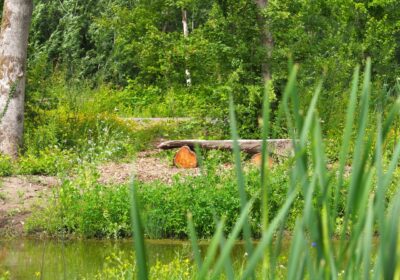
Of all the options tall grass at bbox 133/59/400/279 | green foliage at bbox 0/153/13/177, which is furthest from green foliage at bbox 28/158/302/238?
tall grass at bbox 133/59/400/279

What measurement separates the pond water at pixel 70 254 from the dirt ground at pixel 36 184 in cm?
64

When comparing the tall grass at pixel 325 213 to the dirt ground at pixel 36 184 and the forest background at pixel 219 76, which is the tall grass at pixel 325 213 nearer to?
the dirt ground at pixel 36 184

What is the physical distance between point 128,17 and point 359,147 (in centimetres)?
1895

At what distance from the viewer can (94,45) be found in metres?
33.2

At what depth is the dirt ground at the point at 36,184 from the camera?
1023 centimetres

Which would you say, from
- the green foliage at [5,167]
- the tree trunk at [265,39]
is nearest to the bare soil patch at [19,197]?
the green foliage at [5,167]

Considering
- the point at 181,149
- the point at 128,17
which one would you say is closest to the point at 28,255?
the point at 181,149

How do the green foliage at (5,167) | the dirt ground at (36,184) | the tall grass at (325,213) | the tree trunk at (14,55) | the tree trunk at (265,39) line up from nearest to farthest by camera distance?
the tall grass at (325,213) < the dirt ground at (36,184) < the green foliage at (5,167) < the tree trunk at (14,55) < the tree trunk at (265,39)

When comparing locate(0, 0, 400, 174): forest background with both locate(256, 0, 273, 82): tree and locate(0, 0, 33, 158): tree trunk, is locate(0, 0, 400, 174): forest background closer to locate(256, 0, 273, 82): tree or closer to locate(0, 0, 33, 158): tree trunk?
locate(256, 0, 273, 82): tree

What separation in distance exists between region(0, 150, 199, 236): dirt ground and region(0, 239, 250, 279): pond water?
2.09 ft

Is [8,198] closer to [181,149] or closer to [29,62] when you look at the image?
[181,149]

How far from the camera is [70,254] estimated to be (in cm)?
890

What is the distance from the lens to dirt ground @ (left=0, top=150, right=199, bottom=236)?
10.2 metres

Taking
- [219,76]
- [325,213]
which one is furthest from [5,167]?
[325,213]
